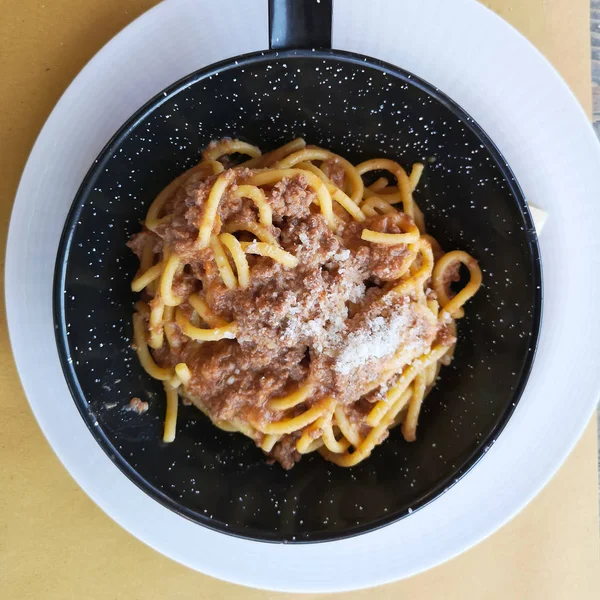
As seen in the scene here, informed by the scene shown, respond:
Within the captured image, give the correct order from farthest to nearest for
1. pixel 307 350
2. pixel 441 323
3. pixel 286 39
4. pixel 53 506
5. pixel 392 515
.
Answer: pixel 53 506, pixel 441 323, pixel 307 350, pixel 392 515, pixel 286 39

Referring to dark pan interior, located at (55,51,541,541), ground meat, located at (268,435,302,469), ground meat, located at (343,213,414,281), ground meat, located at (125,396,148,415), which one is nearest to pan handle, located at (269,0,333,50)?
dark pan interior, located at (55,51,541,541)

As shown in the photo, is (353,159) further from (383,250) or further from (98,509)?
(98,509)

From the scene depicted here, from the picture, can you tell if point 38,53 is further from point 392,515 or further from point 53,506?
point 392,515

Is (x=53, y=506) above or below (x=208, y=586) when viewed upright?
above

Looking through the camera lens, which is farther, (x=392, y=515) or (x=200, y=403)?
(x=200, y=403)

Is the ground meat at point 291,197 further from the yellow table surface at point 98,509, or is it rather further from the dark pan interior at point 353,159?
the yellow table surface at point 98,509

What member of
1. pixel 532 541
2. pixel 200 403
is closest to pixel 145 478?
pixel 200 403

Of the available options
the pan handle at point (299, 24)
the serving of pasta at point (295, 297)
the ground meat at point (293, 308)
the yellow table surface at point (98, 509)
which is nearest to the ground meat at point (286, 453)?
the serving of pasta at point (295, 297)
